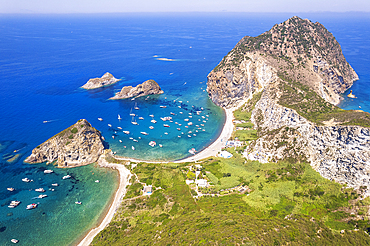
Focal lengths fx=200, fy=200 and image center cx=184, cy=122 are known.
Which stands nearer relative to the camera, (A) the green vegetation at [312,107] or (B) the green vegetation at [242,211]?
(B) the green vegetation at [242,211]

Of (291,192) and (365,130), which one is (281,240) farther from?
(365,130)

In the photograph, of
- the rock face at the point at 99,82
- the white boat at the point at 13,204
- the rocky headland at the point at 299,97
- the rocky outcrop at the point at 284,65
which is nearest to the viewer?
the rocky headland at the point at 299,97

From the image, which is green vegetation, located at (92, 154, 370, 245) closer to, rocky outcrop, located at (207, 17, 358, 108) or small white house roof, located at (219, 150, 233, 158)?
small white house roof, located at (219, 150, 233, 158)

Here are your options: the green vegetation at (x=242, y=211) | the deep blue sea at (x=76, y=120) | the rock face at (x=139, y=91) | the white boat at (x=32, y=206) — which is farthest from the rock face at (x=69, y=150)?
the rock face at (x=139, y=91)

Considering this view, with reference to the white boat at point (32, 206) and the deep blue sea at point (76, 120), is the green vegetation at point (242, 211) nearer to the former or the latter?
the deep blue sea at point (76, 120)

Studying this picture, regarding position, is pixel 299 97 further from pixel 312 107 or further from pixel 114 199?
pixel 114 199

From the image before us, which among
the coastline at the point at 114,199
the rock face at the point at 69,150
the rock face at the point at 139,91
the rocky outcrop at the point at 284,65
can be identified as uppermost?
the rocky outcrop at the point at 284,65

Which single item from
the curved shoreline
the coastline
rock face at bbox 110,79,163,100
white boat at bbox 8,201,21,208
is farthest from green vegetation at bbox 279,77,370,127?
white boat at bbox 8,201,21,208

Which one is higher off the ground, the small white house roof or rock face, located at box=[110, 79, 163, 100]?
rock face, located at box=[110, 79, 163, 100]
